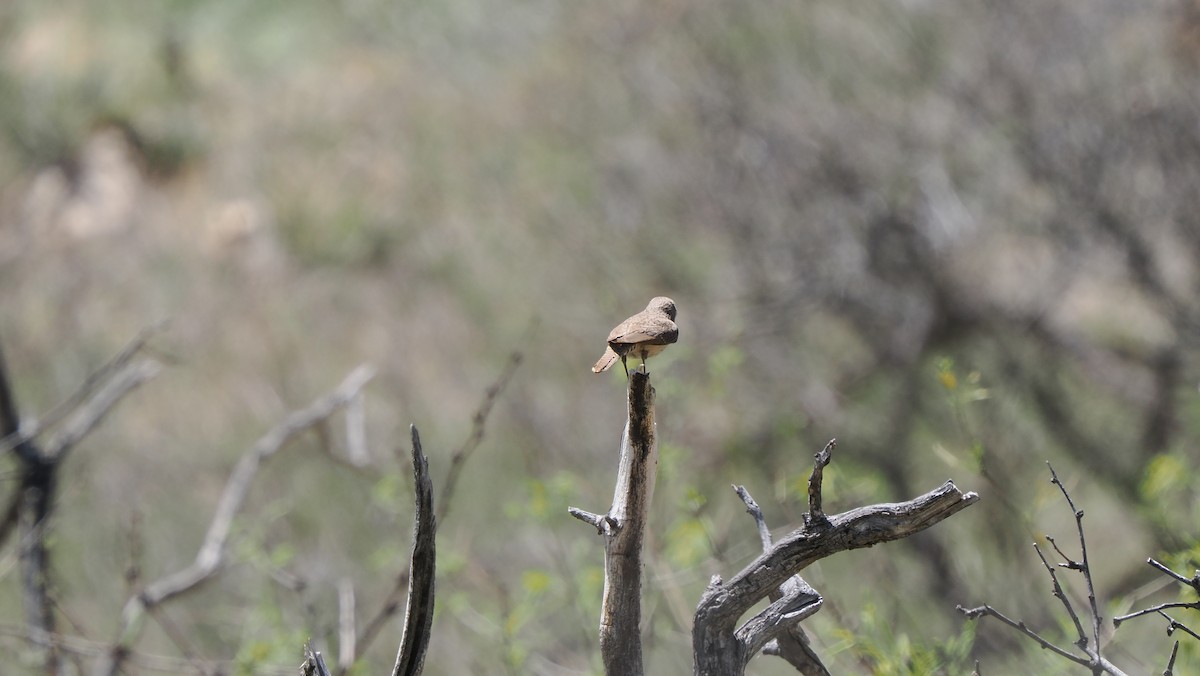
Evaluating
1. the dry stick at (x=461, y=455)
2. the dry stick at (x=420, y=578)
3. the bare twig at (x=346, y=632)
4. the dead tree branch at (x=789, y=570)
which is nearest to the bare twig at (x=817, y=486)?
the dead tree branch at (x=789, y=570)

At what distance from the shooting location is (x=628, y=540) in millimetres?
1767

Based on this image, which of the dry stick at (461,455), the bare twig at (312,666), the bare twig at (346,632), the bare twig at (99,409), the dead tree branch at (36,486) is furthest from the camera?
the bare twig at (99,409)

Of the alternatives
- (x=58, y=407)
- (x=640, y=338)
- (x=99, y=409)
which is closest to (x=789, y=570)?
(x=640, y=338)

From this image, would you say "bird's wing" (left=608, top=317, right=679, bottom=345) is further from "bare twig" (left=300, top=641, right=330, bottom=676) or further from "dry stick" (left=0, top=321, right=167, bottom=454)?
"dry stick" (left=0, top=321, right=167, bottom=454)

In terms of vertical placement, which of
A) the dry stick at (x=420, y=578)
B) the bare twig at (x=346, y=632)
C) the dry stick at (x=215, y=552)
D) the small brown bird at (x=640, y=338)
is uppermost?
the dry stick at (x=215, y=552)

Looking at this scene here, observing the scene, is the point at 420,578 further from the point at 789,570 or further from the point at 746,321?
the point at 746,321

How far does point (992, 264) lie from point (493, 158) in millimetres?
4829

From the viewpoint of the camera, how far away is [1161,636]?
579 centimetres

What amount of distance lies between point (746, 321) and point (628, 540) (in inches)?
271

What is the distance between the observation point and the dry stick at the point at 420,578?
1658 mm

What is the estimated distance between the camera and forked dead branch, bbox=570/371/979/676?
1.68 meters

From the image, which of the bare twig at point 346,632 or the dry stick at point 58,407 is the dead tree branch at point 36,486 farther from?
the bare twig at point 346,632

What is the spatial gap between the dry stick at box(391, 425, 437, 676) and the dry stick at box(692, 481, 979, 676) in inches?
16.1

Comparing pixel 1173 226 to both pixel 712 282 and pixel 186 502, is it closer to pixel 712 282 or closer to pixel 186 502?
pixel 712 282
